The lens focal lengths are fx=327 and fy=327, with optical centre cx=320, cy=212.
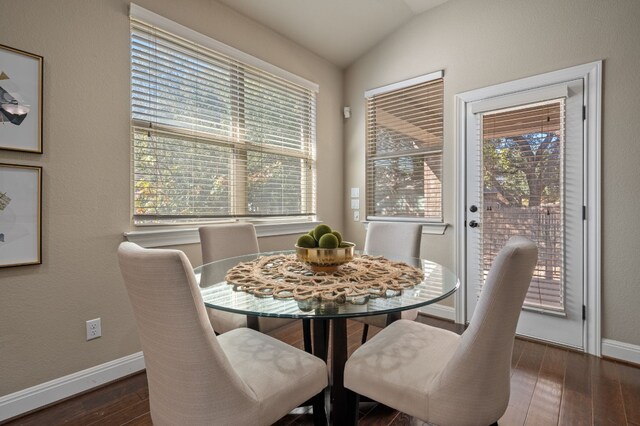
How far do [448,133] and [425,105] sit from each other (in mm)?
382

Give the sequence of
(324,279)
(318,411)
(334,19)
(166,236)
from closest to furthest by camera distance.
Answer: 1. (318,411)
2. (324,279)
3. (166,236)
4. (334,19)

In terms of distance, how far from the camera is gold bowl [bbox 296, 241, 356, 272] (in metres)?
1.43

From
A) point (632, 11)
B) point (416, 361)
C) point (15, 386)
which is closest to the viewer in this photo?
point (416, 361)

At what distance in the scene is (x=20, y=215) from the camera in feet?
5.46

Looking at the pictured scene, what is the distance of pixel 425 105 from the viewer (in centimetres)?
313

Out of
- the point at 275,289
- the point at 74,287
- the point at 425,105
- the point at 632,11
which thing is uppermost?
the point at 632,11

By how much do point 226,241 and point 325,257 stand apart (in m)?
1.03

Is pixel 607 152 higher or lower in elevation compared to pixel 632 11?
lower

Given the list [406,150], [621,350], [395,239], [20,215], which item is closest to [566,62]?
[406,150]

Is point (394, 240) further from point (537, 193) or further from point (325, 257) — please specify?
point (537, 193)

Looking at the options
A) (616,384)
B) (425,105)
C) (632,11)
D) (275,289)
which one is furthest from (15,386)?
(632,11)

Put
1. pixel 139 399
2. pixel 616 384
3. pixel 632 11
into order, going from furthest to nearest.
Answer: pixel 632 11
pixel 616 384
pixel 139 399

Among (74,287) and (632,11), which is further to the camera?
(632,11)

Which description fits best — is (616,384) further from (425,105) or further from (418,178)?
(425,105)
